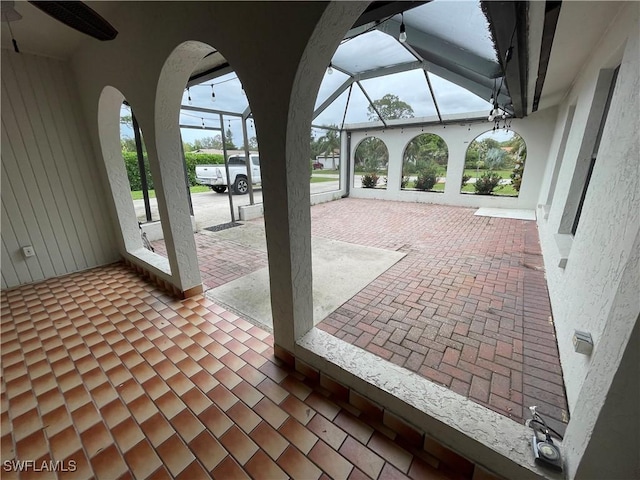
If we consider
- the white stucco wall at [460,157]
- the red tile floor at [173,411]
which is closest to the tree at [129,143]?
the red tile floor at [173,411]

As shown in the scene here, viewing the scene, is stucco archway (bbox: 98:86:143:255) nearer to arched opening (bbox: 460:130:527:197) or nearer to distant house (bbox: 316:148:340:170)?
distant house (bbox: 316:148:340:170)

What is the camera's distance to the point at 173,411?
137 centimetres

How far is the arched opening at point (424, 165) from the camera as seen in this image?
858cm

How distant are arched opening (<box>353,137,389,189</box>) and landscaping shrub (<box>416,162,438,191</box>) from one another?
1.22 metres

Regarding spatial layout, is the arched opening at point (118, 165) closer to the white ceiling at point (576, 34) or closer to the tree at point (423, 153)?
the white ceiling at point (576, 34)

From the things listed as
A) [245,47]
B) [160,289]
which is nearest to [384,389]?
[245,47]

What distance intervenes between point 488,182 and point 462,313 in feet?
24.5

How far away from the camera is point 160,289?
8.63 feet

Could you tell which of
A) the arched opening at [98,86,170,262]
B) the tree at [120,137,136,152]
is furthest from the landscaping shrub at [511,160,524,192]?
the tree at [120,137,136,152]

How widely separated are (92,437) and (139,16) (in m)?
2.51

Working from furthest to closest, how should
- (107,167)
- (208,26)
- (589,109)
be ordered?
(107,167) → (589,109) → (208,26)

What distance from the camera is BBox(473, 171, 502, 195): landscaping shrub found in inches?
313

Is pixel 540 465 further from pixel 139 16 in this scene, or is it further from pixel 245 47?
pixel 139 16

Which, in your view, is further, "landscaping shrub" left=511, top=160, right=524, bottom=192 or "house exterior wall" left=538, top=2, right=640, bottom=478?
"landscaping shrub" left=511, top=160, right=524, bottom=192
